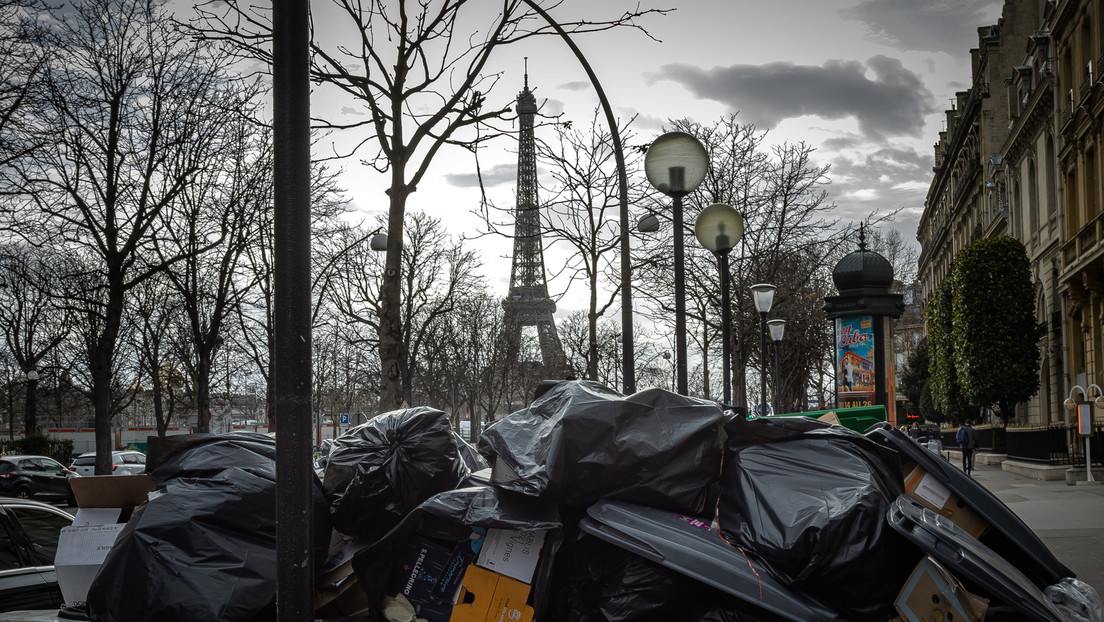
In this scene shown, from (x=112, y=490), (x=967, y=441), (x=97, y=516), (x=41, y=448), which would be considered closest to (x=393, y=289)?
(x=112, y=490)

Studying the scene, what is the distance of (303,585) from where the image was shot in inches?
123

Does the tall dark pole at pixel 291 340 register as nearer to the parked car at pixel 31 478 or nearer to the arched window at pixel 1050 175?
the parked car at pixel 31 478

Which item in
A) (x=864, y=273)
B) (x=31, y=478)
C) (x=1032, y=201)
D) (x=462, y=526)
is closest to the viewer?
(x=462, y=526)

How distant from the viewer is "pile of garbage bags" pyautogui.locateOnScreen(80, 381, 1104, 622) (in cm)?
390

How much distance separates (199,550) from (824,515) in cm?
314

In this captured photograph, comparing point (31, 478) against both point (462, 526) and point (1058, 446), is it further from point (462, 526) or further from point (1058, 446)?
point (1058, 446)

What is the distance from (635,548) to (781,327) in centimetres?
1610

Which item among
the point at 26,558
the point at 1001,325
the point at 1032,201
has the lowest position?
the point at 26,558

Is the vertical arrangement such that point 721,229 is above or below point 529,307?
below

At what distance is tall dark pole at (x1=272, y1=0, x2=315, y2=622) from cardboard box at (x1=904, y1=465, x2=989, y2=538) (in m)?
3.17

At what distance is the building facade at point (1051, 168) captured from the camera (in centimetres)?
2250

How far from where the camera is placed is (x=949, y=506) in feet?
14.7

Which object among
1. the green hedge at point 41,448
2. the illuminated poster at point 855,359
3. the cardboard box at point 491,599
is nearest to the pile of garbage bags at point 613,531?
the cardboard box at point 491,599

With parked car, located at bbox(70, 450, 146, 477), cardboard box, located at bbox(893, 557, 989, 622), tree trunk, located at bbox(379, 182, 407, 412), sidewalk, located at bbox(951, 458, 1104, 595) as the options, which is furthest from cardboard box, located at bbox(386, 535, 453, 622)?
parked car, located at bbox(70, 450, 146, 477)
